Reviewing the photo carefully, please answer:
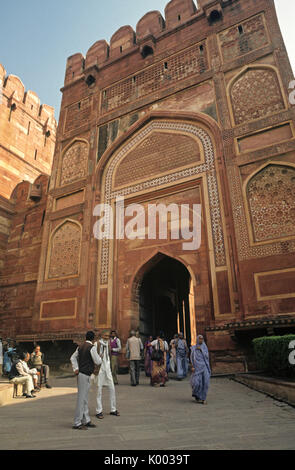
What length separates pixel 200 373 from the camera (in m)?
4.26

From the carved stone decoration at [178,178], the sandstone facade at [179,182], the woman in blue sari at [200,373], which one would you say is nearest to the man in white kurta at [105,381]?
the woman in blue sari at [200,373]

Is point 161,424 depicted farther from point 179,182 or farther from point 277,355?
point 179,182

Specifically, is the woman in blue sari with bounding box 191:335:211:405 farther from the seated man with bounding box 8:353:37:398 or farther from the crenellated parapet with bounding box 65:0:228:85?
the crenellated parapet with bounding box 65:0:228:85

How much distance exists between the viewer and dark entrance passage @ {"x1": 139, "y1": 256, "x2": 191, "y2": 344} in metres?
9.07

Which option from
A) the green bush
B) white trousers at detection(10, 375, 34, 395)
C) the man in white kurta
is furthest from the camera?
white trousers at detection(10, 375, 34, 395)

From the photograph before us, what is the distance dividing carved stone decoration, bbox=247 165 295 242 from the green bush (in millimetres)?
2581

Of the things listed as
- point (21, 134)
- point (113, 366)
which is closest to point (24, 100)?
point (21, 134)

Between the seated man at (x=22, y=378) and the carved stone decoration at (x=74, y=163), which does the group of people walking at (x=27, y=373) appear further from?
the carved stone decoration at (x=74, y=163)

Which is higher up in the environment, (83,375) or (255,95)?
(255,95)

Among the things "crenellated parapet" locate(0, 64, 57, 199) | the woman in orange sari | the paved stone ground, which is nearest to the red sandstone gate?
the woman in orange sari

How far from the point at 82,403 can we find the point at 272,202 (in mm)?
5539

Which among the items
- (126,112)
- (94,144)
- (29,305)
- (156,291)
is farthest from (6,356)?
(126,112)

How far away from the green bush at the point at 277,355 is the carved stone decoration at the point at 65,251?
554 cm
